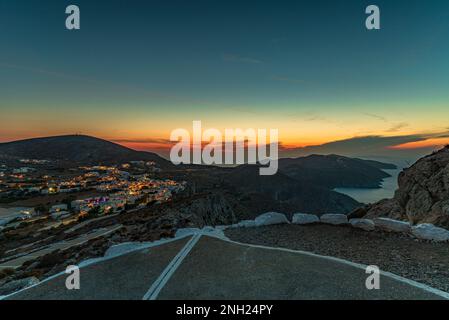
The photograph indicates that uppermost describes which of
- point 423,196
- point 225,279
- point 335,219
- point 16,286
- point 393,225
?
point 423,196

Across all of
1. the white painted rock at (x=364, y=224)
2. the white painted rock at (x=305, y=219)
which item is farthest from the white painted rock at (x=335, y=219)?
the white painted rock at (x=364, y=224)

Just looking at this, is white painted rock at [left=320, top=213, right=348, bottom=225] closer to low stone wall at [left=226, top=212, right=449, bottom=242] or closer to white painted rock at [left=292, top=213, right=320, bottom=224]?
low stone wall at [left=226, top=212, right=449, bottom=242]

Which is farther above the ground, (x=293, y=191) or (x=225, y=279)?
(x=225, y=279)

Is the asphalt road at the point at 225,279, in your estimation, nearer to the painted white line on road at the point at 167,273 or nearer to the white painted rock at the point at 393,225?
the painted white line on road at the point at 167,273

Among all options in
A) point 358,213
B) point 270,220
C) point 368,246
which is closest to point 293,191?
point 358,213

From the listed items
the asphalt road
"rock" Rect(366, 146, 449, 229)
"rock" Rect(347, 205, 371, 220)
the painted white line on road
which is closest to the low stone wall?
"rock" Rect(366, 146, 449, 229)

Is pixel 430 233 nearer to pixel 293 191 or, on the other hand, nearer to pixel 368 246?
pixel 368 246
